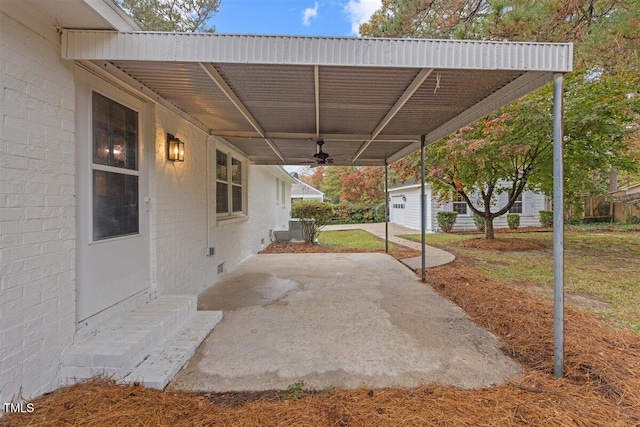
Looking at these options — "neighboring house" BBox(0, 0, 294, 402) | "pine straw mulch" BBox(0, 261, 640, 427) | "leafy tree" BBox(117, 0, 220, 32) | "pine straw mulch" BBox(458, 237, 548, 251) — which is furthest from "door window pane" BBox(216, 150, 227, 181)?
"pine straw mulch" BBox(458, 237, 548, 251)

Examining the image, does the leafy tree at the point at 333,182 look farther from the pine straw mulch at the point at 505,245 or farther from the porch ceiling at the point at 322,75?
the porch ceiling at the point at 322,75

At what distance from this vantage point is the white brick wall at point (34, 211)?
188 cm

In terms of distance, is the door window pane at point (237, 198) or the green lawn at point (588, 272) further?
the door window pane at point (237, 198)

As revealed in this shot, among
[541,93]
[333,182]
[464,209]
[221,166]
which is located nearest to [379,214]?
[333,182]

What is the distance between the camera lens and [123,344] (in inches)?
95.4

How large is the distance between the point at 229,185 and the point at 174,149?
2.69m

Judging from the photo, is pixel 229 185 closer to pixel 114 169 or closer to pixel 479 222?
pixel 114 169

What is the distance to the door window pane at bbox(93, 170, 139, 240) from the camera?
2.67 meters

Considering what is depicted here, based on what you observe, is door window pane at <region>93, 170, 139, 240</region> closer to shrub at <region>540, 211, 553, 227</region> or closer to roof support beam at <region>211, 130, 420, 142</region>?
roof support beam at <region>211, 130, 420, 142</region>

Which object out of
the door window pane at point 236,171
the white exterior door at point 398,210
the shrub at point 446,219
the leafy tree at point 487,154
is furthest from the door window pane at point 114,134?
the white exterior door at point 398,210

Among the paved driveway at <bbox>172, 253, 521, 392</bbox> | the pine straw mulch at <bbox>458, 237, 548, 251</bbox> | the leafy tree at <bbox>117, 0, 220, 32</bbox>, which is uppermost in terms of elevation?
the leafy tree at <bbox>117, 0, 220, 32</bbox>

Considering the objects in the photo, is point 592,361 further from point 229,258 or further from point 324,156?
point 229,258

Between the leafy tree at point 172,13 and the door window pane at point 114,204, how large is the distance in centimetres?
1051

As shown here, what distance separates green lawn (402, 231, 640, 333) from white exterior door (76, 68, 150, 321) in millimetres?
5646
